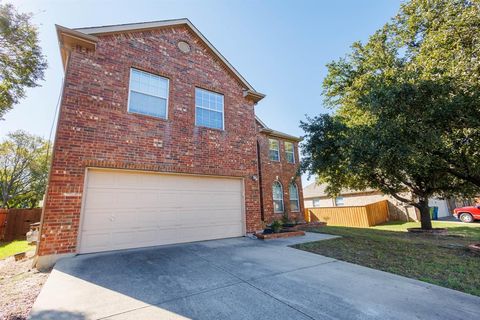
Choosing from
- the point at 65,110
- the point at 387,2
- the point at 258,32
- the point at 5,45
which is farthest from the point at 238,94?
the point at 5,45

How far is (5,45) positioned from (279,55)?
1380 centimetres

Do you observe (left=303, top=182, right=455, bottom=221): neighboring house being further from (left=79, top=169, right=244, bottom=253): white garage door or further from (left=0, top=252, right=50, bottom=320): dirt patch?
(left=0, top=252, right=50, bottom=320): dirt patch

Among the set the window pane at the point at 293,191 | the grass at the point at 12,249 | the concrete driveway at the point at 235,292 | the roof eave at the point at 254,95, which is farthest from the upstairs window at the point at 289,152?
the grass at the point at 12,249

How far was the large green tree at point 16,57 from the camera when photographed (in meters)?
10.3

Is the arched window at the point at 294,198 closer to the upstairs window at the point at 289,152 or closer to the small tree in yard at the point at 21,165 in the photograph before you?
the upstairs window at the point at 289,152

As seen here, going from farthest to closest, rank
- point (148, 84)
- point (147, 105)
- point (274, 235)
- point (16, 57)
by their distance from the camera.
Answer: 1. point (16, 57)
2. point (274, 235)
3. point (148, 84)
4. point (147, 105)

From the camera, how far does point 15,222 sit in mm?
12570

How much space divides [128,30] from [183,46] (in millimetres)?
2028

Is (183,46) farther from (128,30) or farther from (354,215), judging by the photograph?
(354,215)

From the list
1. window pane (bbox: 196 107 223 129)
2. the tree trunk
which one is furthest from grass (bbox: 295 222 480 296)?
the tree trunk

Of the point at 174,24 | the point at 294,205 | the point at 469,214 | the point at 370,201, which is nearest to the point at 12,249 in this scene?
the point at 174,24

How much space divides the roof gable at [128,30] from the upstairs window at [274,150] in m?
6.31

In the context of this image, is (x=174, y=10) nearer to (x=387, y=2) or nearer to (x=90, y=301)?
(x=90, y=301)

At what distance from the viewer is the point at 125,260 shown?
4.93 meters
